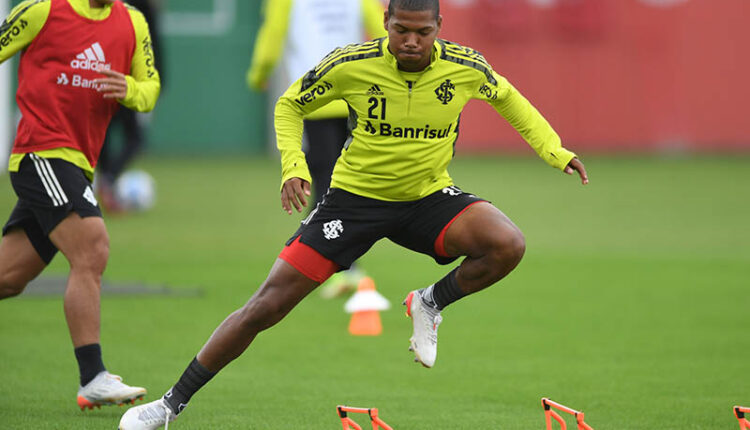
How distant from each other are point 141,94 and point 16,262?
1.18 m

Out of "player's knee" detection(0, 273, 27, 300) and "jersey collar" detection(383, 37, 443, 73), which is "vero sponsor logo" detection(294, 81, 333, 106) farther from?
"player's knee" detection(0, 273, 27, 300)

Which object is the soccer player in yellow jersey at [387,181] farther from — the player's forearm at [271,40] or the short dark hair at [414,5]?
the player's forearm at [271,40]

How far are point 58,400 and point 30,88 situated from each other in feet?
5.77

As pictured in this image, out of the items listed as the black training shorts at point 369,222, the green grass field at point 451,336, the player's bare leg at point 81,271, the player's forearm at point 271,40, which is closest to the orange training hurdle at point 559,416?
the green grass field at point 451,336

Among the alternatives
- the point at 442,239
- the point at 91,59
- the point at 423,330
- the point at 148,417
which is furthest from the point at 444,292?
the point at 91,59

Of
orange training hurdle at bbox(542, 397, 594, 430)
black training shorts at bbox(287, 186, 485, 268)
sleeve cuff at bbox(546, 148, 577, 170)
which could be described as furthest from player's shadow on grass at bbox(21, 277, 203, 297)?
orange training hurdle at bbox(542, 397, 594, 430)

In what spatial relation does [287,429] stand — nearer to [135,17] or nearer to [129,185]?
[135,17]

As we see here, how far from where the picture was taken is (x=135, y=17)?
6840 mm

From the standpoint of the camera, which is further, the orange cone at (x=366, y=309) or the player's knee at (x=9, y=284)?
the orange cone at (x=366, y=309)

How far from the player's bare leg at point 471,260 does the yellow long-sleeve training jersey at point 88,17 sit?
1920mm

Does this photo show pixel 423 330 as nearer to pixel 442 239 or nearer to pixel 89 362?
pixel 442 239

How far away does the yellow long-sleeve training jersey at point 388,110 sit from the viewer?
5.86 meters

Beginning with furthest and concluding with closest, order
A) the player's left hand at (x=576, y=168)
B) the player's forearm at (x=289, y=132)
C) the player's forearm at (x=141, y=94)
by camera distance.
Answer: the player's forearm at (x=141, y=94)
the player's left hand at (x=576, y=168)
the player's forearm at (x=289, y=132)

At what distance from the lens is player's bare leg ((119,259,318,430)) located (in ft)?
18.7
